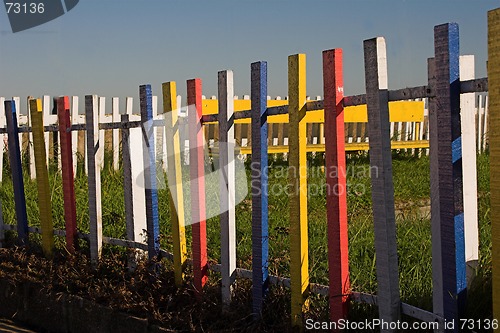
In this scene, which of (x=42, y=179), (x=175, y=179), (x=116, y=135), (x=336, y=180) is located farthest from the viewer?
(x=116, y=135)

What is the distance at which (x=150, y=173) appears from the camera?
5.79 meters

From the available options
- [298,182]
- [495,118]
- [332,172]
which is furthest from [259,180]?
[495,118]

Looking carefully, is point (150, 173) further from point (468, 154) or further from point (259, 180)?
point (468, 154)

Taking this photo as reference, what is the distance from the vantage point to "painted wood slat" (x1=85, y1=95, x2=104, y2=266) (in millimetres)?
6395

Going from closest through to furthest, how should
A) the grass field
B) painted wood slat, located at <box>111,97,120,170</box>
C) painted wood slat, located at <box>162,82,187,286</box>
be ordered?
the grass field, painted wood slat, located at <box>162,82,187,286</box>, painted wood slat, located at <box>111,97,120,170</box>

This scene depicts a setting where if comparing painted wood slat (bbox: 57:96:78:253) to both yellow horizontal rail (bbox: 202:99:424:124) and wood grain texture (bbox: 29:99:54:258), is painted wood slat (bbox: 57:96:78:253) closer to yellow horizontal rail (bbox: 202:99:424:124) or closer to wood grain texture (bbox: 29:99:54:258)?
wood grain texture (bbox: 29:99:54:258)

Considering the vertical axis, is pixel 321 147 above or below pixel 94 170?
below

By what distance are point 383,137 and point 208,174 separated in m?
6.79

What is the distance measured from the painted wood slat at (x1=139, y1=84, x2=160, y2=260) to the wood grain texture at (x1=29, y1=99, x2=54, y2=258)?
5.46ft

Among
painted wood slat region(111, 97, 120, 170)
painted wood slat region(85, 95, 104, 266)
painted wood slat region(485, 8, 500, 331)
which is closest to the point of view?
painted wood slat region(485, 8, 500, 331)

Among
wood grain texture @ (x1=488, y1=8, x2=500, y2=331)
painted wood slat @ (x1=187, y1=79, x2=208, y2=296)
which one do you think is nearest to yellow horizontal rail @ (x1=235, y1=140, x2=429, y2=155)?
painted wood slat @ (x1=187, y1=79, x2=208, y2=296)

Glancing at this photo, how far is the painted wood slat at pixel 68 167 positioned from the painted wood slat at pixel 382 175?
12.0 feet

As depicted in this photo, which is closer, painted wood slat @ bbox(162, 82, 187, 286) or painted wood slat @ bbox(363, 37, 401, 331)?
painted wood slat @ bbox(363, 37, 401, 331)

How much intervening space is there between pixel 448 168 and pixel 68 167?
13.7ft
